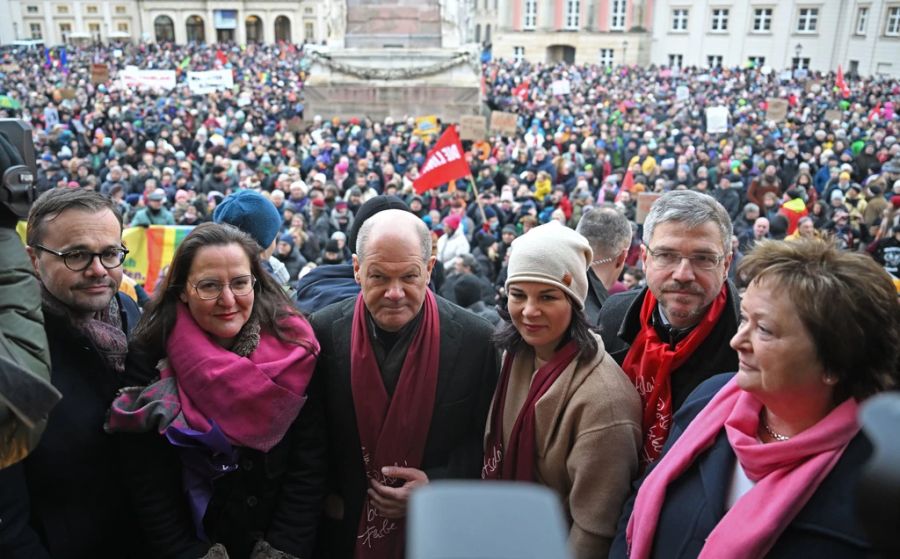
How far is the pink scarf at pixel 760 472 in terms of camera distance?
168cm

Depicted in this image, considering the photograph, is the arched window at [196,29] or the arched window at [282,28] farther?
the arched window at [282,28]

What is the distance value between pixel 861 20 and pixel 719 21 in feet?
29.9

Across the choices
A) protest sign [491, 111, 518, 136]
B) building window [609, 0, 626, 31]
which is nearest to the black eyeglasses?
protest sign [491, 111, 518, 136]

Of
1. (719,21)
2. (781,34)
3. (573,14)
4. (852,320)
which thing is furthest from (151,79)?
(719,21)

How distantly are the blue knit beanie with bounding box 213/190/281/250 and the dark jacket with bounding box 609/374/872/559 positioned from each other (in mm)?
2193

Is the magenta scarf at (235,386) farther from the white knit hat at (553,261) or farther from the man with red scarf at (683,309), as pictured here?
the man with red scarf at (683,309)

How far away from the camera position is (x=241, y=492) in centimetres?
248

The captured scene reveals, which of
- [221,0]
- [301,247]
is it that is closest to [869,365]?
[301,247]

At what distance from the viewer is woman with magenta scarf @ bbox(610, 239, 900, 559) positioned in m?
1.68

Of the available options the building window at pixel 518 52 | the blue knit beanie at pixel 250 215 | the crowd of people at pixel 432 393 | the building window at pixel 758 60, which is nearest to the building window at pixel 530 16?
the building window at pixel 518 52

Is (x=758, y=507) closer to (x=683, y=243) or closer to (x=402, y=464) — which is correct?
(x=683, y=243)

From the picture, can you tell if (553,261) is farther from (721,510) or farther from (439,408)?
(721,510)

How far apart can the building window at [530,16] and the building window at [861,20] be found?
20.2m

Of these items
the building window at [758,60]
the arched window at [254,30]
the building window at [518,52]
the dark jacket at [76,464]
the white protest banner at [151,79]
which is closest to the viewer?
the dark jacket at [76,464]
